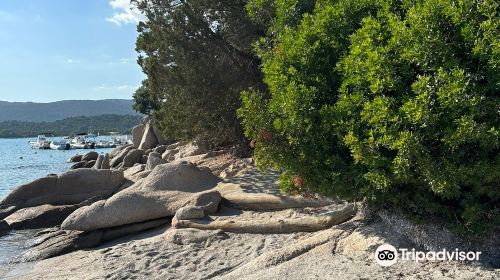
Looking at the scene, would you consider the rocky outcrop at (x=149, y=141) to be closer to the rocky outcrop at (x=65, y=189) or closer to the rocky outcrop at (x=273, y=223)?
the rocky outcrop at (x=65, y=189)

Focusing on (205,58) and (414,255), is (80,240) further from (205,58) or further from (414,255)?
(414,255)

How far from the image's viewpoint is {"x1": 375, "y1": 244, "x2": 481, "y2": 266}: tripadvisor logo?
6.67 meters

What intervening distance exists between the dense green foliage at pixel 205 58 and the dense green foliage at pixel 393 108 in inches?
315

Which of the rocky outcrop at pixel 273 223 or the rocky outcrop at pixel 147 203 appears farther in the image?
the rocky outcrop at pixel 147 203

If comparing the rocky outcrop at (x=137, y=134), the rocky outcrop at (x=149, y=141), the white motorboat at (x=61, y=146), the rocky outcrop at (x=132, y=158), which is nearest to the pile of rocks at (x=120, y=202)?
the rocky outcrop at (x=132, y=158)

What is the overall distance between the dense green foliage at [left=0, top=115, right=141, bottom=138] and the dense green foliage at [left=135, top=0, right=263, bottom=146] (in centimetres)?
13437

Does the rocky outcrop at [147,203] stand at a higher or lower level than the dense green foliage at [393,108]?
lower

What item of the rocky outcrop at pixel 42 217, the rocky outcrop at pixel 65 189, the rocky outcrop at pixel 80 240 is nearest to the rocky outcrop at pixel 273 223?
the rocky outcrop at pixel 80 240

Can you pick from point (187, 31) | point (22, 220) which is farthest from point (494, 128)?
point (22, 220)

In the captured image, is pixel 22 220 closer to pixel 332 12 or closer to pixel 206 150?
pixel 206 150

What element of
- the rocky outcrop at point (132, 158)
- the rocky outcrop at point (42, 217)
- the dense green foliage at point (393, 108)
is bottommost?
the rocky outcrop at point (42, 217)

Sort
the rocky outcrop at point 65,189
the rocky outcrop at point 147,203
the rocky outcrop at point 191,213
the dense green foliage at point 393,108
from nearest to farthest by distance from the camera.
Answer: the dense green foliage at point 393,108 < the rocky outcrop at point 191,213 < the rocky outcrop at point 147,203 < the rocky outcrop at point 65,189

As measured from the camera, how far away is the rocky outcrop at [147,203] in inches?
470

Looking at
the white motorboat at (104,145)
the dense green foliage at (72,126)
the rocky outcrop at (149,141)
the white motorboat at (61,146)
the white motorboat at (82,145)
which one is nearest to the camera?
the rocky outcrop at (149,141)
